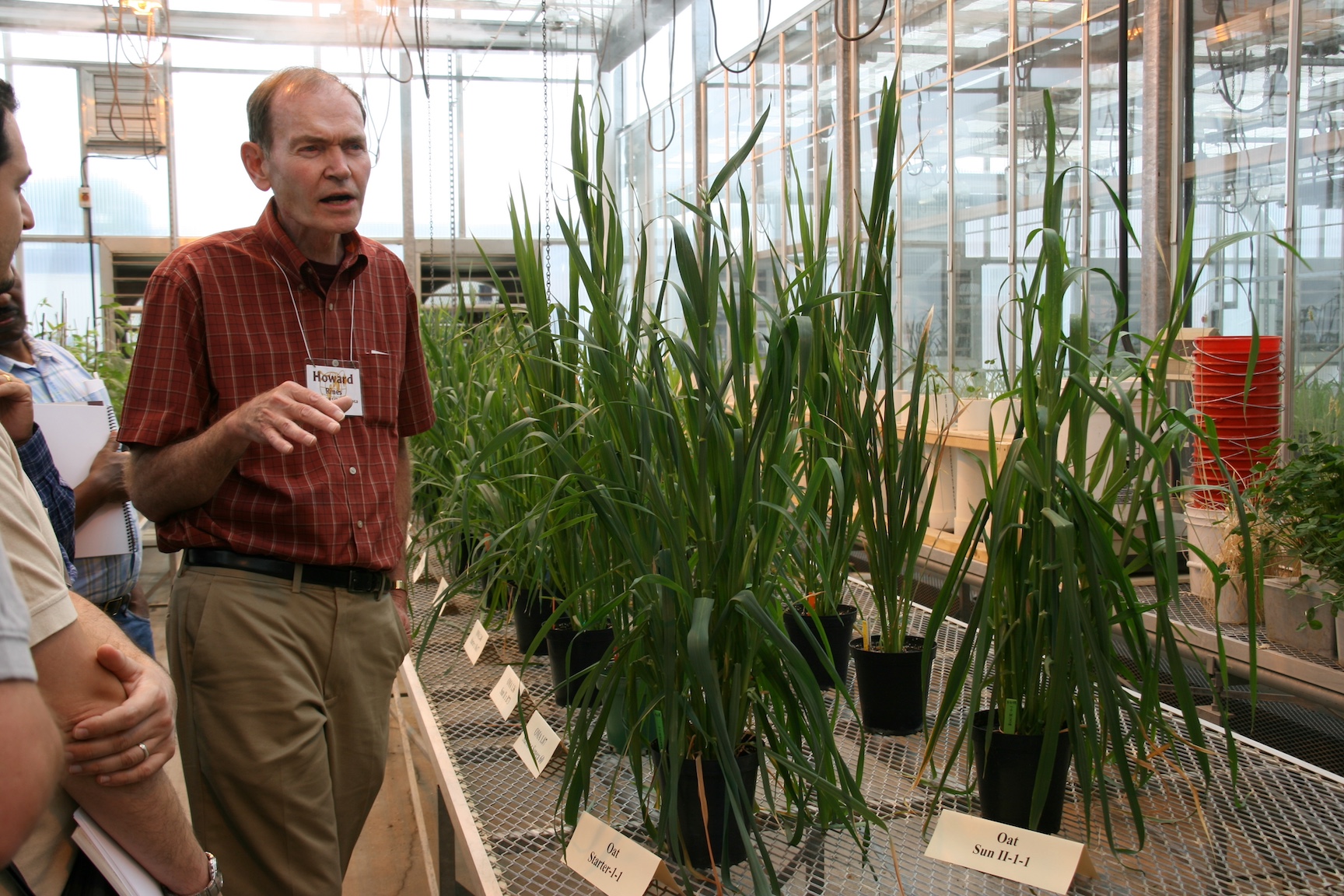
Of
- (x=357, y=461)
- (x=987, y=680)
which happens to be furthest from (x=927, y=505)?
(x=357, y=461)

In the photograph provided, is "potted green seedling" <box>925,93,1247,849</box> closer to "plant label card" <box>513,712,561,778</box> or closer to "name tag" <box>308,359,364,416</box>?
"plant label card" <box>513,712,561,778</box>

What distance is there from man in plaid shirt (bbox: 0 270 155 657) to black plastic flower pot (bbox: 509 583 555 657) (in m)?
0.90

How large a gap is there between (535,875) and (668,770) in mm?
197

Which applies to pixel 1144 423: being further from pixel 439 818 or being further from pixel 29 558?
pixel 439 818

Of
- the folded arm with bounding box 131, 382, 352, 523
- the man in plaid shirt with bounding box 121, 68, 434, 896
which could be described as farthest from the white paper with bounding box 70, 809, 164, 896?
the man in plaid shirt with bounding box 121, 68, 434, 896

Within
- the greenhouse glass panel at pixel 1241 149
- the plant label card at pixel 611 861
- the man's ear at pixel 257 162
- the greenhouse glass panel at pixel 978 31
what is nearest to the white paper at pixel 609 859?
the plant label card at pixel 611 861

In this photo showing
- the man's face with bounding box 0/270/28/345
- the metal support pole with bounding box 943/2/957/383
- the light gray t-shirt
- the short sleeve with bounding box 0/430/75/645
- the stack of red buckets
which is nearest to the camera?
the light gray t-shirt

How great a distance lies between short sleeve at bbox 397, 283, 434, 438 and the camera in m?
1.82

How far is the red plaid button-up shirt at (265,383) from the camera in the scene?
149cm

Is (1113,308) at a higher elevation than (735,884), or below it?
higher

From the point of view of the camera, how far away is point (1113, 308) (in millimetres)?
3955

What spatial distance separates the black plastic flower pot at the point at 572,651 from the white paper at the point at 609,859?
1.39 ft

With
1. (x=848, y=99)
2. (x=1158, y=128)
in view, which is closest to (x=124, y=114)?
(x=848, y=99)

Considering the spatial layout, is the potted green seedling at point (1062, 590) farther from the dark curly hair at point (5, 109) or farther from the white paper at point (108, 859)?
the dark curly hair at point (5, 109)
